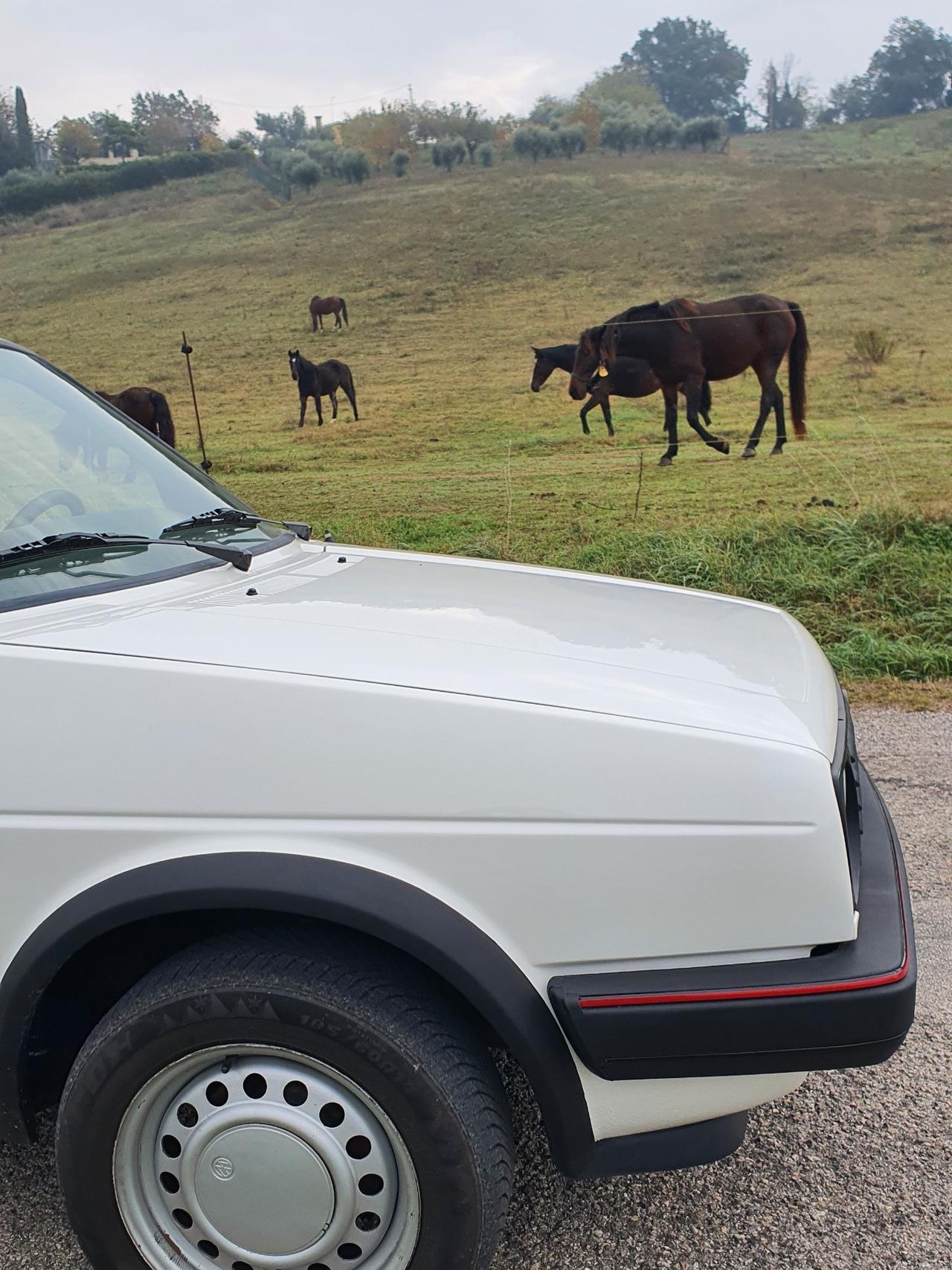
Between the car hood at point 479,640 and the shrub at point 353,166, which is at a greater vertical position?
the shrub at point 353,166

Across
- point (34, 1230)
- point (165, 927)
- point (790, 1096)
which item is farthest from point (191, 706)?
point (790, 1096)

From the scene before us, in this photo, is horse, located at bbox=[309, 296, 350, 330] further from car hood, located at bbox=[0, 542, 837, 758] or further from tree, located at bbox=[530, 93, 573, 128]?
car hood, located at bbox=[0, 542, 837, 758]

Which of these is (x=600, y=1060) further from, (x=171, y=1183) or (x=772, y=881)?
(x=171, y=1183)

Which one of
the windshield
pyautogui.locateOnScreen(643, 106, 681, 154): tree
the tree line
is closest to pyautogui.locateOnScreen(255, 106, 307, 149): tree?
the tree line

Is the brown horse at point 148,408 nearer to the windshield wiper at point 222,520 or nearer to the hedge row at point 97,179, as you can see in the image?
the hedge row at point 97,179

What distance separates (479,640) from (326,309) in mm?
7589

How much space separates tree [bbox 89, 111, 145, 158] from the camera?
9820 mm

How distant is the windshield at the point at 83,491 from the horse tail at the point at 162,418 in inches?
229

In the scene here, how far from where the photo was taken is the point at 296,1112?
1716mm

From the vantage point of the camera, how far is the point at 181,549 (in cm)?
237

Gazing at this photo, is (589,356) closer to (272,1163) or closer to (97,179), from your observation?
(97,179)

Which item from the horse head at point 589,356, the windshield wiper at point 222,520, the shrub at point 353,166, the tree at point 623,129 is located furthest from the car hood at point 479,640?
the tree at point 623,129

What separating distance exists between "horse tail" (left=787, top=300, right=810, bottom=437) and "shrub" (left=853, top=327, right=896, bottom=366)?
0.43m

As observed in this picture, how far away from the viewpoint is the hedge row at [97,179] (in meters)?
9.70
